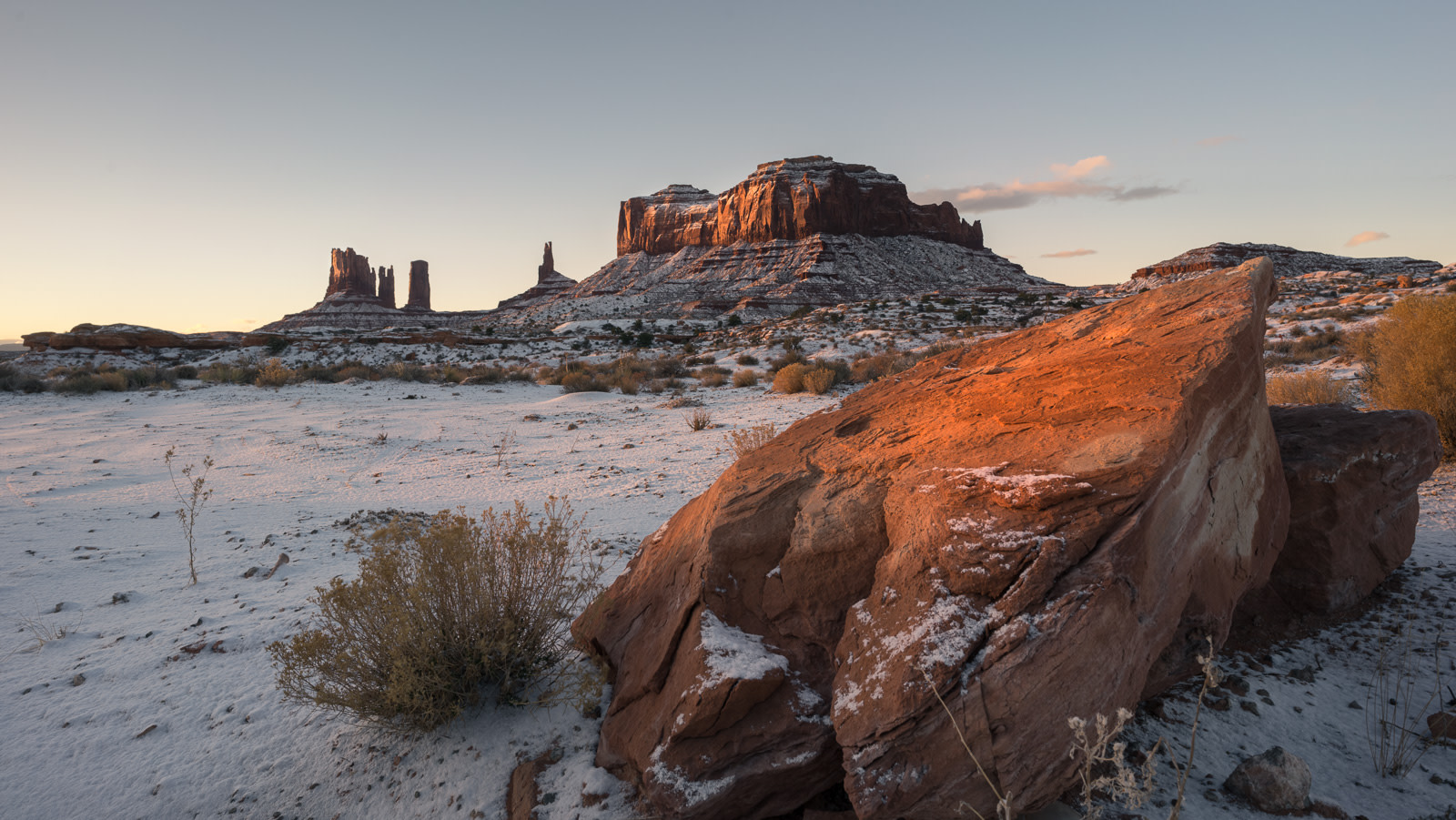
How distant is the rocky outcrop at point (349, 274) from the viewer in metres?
108

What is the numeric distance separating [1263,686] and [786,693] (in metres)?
2.63

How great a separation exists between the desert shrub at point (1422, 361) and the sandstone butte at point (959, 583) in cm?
501

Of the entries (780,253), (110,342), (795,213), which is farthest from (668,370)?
(795,213)

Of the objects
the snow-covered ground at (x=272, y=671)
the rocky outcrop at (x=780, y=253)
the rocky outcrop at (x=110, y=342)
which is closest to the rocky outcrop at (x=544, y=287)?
the rocky outcrop at (x=780, y=253)

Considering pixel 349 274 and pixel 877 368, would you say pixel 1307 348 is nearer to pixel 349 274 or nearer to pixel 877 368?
pixel 877 368

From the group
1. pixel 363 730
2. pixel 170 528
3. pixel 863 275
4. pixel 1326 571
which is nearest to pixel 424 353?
pixel 170 528

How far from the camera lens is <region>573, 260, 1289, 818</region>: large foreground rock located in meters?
2.14

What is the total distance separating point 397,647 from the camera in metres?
3.09

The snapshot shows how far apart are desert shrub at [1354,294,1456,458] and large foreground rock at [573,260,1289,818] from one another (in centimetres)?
502

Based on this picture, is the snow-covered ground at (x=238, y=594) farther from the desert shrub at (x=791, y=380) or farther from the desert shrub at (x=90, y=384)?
the desert shrub at (x=90, y=384)

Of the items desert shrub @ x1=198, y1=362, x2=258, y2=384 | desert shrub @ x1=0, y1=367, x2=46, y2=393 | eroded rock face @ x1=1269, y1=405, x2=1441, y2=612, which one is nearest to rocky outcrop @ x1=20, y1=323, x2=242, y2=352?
desert shrub @ x1=0, y1=367, x2=46, y2=393

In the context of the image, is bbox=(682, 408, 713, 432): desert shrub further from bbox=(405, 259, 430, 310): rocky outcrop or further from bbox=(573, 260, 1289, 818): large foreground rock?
bbox=(405, 259, 430, 310): rocky outcrop

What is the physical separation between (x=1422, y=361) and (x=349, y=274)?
126872 millimetres

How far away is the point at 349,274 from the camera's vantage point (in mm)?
108875
